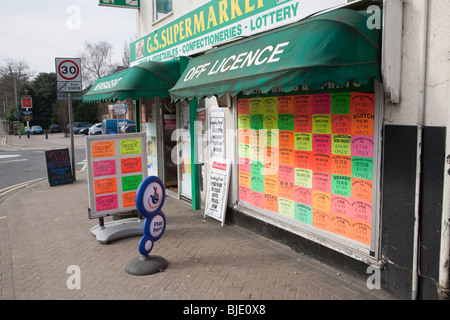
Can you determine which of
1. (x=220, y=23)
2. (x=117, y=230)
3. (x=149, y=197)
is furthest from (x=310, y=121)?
(x=117, y=230)

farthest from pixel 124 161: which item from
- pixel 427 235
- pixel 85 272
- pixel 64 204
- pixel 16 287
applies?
pixel 427 235

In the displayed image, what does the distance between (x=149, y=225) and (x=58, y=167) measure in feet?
24.3

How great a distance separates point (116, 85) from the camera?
7480mm

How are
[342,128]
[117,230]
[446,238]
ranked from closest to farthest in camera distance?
[446,238] < [342,128] < [117,230]

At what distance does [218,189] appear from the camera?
6.52m

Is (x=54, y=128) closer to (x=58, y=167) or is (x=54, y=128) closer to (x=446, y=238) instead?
(x=58, y=167)

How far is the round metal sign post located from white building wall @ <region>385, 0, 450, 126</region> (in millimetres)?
2903

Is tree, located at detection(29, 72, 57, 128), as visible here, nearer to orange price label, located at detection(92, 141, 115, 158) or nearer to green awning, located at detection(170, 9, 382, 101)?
orange price label, located at detection(92, 141, 115, 158)

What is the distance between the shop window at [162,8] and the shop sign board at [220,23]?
0.44m

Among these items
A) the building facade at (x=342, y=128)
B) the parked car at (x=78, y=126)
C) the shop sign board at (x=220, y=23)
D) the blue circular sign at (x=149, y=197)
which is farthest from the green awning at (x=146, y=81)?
the parked car at (x=78, y=126)

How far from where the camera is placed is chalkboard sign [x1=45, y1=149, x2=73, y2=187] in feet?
35.0
